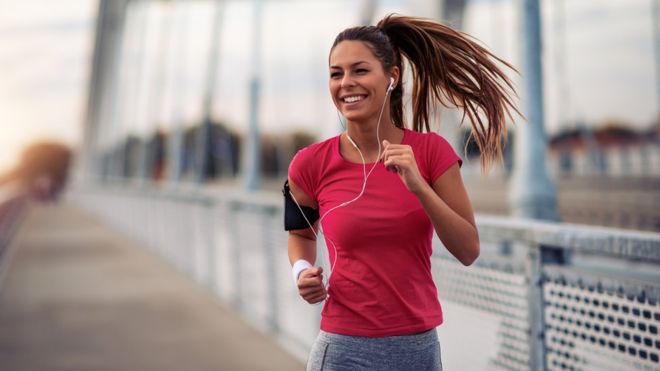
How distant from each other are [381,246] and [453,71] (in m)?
0.50

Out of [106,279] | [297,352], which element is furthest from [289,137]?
[297,352]

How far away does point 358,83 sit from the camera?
78.0 inches

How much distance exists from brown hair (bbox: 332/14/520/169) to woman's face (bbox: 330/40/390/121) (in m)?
0.14

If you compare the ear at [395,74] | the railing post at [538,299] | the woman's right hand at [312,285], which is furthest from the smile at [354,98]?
the railing post at [538,299]

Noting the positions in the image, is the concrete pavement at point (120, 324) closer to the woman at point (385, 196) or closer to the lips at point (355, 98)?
the woman at point (385, 196)

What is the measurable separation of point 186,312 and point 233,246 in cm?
75

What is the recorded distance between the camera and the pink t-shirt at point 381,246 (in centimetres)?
197

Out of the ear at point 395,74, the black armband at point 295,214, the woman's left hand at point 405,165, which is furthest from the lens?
the black armband at point 295,214

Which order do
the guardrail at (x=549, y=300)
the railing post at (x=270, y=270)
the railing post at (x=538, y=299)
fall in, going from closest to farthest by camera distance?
the guardrail at (x=549, y=300)
the railing post at (x=538, y=299)
the railing post at (x=270, y=270)

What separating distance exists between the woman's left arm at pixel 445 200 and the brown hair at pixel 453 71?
24 cm

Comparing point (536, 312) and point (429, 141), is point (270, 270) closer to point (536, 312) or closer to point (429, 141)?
point (536, 312)

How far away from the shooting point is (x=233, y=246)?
816 cm

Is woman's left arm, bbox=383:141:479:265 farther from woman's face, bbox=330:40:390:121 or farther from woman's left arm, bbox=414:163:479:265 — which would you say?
woman's face, bbox=330:40:390:121

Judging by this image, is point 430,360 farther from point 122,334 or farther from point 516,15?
point 122,334
